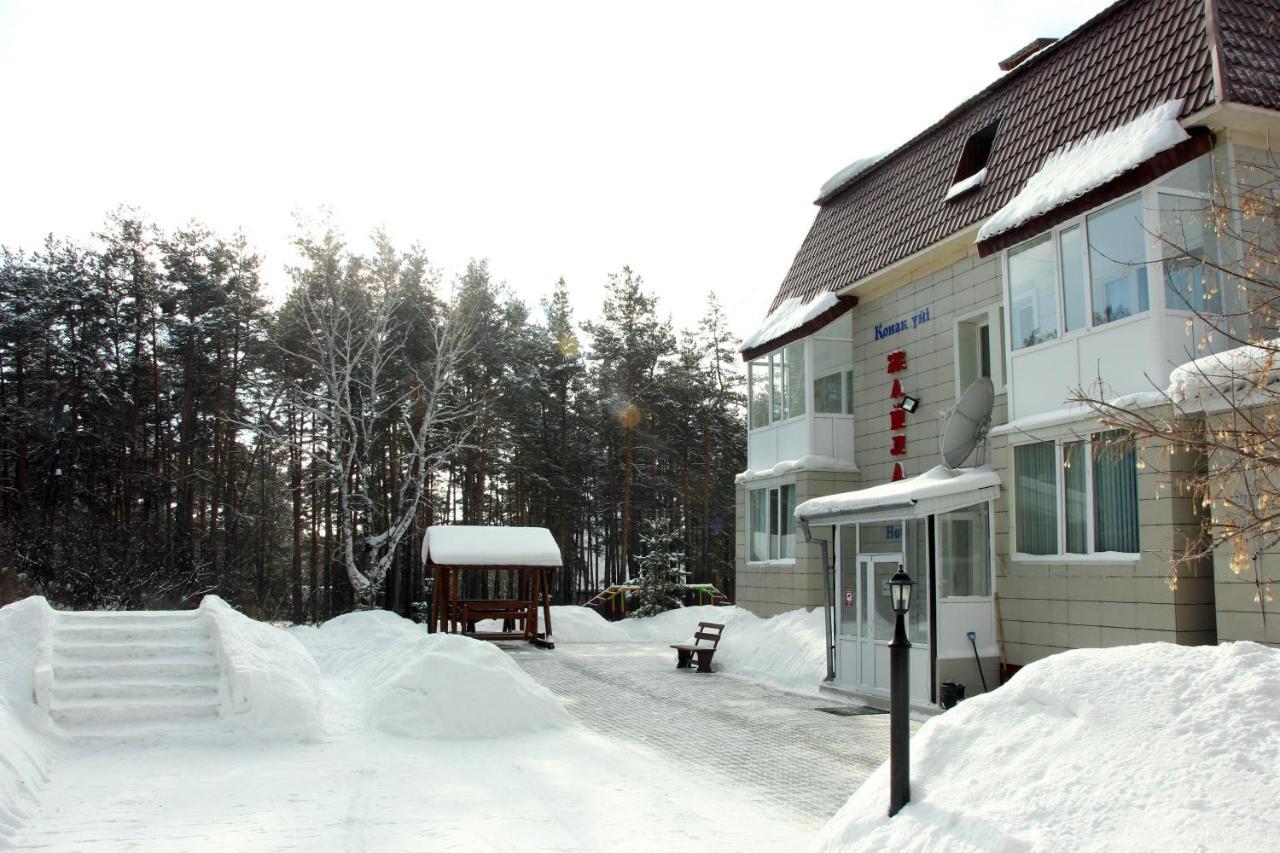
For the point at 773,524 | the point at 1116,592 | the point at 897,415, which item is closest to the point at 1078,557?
the point at 1116,592

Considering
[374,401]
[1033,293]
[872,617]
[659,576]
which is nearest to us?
[1033,293]

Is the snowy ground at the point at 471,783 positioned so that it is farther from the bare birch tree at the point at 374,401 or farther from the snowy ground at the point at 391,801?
the bare birch tree at the point at 374,401

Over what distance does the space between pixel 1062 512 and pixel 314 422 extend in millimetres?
27483

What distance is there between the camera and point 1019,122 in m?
14.2

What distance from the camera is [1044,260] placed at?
12414 mm

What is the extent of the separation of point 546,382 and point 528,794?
99.1 feet

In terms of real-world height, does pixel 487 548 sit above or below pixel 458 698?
above

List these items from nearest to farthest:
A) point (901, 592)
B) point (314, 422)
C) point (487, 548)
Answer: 1. point (901, 592)
2. point (487, 548)
3. point (314, 422)

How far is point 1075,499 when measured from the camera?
11.5 m

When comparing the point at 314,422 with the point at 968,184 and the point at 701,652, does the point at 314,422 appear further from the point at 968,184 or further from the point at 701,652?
the point at 968,184

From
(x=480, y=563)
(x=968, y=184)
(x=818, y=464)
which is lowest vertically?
(x=480, y=563)

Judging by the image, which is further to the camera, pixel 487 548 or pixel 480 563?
pixel 487 548

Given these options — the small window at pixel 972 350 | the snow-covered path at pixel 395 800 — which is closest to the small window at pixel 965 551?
the small window at pixel 972 350

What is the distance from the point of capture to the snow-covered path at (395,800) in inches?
235
